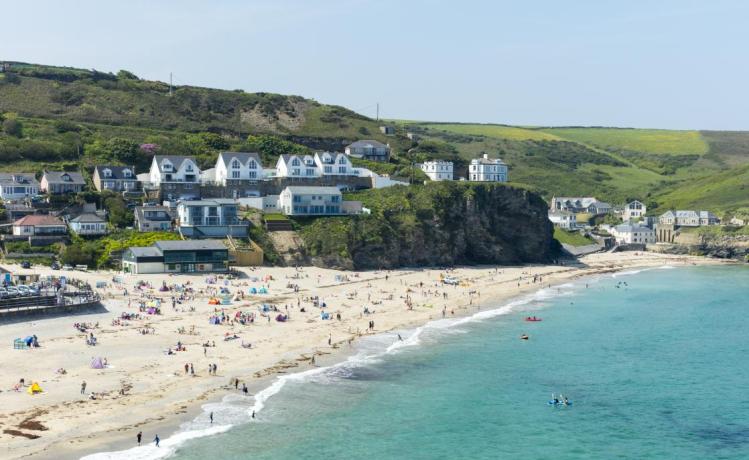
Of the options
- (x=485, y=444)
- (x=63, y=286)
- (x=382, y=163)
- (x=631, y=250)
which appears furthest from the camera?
(x=631, y=250)

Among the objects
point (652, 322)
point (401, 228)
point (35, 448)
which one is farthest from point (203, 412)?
point (401, 228)

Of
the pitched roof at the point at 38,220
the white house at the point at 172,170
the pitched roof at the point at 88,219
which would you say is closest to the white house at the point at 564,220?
the white house at the point at 172,170

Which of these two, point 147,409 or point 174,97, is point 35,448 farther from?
point 174,97

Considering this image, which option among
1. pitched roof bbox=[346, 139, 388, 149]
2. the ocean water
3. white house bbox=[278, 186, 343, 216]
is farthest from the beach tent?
pitched roof bbox=[346, 139, 388, 149]

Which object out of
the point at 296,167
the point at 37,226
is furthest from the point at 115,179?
the point at 296,167

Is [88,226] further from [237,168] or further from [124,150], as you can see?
[124,150]

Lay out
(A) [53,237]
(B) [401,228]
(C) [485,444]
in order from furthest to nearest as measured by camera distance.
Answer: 1. (B) [401,228]
2. (A) [53,237]
3. (C) [485,444]

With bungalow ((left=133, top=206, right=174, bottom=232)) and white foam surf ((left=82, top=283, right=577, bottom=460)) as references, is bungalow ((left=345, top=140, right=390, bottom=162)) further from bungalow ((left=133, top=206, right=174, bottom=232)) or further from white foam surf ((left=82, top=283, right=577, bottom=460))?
white foam surf ((left=82, top=283, right=577, bottom=460))
